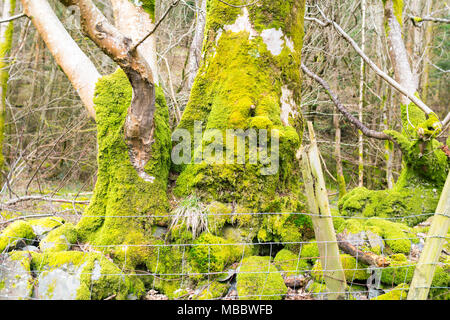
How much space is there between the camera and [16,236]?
3.49 metres

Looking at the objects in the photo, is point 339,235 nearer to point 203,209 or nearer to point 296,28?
point 203,209

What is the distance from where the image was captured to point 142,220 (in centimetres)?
369

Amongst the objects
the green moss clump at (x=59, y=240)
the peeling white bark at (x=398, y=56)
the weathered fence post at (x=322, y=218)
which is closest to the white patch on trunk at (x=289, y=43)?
the weathered fence post at (x=322, y=218)

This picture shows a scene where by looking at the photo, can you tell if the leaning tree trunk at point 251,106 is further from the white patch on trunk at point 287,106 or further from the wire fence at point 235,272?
the wire fence at point 235,272

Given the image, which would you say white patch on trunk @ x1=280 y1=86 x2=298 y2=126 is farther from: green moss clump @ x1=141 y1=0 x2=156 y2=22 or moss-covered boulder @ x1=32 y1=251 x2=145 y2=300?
moss-covered boulder @ x1=32 y1=251 x2=145 y2=300

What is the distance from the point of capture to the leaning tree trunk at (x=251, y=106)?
3.72 m

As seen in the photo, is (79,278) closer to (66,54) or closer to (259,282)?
(259,282)

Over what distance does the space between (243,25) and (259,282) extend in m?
3.02

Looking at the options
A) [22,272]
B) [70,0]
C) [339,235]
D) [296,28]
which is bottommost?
[22,272]

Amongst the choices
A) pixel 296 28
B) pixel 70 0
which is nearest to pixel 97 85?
pixel 70 0

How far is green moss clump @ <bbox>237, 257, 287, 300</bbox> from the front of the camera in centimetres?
297
